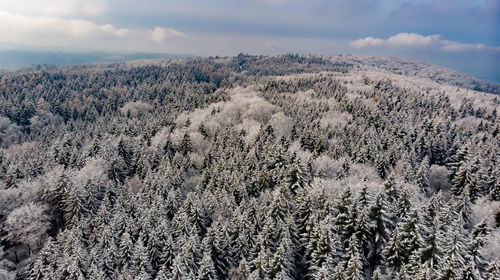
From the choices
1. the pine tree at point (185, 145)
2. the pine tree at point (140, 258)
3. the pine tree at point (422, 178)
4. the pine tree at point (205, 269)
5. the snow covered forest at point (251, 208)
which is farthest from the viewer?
the pine tree at point (185, 145)

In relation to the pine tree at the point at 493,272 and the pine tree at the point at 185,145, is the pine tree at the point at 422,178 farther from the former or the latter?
the pine tree at the point at 185,145

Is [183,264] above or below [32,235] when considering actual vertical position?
above

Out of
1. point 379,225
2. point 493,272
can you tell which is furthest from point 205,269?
point 493,272

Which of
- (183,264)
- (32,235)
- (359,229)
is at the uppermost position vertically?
(359,229)

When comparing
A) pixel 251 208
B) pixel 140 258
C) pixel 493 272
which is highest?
pixel 493 272

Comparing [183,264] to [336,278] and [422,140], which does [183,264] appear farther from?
[422,140]

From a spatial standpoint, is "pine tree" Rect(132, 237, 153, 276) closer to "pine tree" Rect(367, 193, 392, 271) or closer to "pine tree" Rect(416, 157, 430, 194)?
"pine tree" Rect(367, 193, 392, 271)

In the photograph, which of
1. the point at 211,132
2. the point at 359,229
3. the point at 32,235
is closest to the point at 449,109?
the point at 211,132

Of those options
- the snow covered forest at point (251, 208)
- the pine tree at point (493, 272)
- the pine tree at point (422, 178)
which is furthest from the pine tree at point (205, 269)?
the pine tree at point (422, 178)

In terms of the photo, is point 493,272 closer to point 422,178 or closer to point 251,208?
point 251,208

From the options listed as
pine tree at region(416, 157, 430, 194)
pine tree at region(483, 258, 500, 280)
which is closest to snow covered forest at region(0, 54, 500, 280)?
pine tree at region(483, 258, 500, 280)

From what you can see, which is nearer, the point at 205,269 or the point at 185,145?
the point at 205,269
